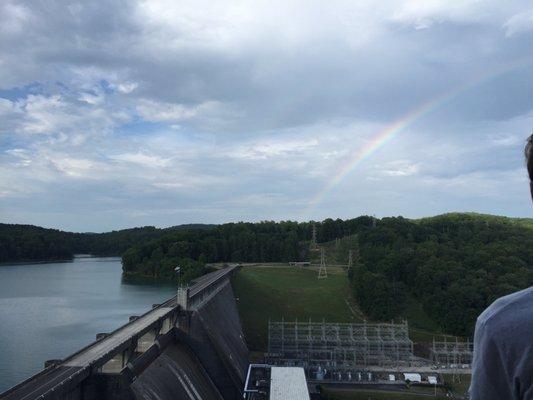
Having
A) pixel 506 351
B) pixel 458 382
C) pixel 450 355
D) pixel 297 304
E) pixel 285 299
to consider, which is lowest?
pixel 458 382

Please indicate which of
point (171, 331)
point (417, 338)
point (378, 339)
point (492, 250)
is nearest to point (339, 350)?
point (378, 339)

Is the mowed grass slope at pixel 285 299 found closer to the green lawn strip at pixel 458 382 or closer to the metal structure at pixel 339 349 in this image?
the metal structure at pixel 339 349

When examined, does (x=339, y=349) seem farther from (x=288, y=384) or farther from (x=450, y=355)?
(x=288, y=384)

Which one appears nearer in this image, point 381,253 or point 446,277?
point 446,277

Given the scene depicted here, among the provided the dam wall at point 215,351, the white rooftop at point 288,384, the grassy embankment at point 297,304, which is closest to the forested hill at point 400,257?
the grassy embankment at point 297,304

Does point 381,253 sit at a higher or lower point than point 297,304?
higher

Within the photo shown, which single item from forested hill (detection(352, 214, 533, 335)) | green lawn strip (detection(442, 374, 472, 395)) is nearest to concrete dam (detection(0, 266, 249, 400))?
green lawn strip (detection(442, 374, 472, 395))

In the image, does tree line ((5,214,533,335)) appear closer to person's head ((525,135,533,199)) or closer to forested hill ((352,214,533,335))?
forested hill ((352,214,533,335))

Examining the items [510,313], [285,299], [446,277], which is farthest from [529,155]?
Answer: [446,277]
